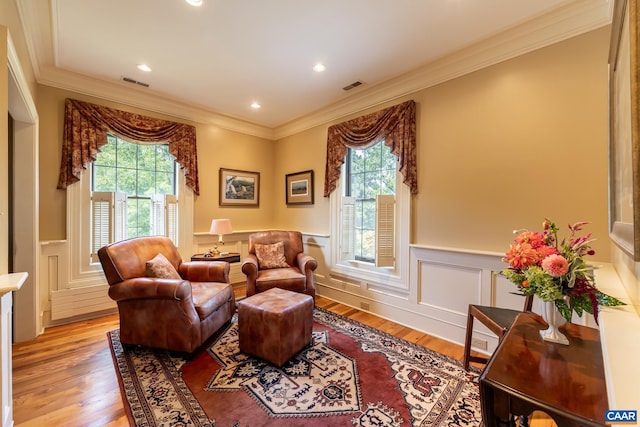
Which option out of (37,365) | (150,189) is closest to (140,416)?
(37,365)

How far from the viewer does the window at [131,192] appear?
3.15 meters

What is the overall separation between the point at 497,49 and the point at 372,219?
6.80ft

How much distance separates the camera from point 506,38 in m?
2.22

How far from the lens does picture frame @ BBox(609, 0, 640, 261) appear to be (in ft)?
2.40

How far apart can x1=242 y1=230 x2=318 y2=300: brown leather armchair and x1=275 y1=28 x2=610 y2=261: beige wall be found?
4.45ft

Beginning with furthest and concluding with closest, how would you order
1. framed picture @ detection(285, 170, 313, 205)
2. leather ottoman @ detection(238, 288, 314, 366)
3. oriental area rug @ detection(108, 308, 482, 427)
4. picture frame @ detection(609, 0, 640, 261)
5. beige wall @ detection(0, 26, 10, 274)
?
framed picture @ detection(285, 170, 313, 205)
leather ottoman @ detection(238, 288, 314, 366)
oriental area rug @ detection(108, 308, 482, 427)
beige wall @ detection(0, 26, 10, 274)
picture frame @ detection(609, 0, 640, 261)

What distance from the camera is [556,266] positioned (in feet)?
3.43

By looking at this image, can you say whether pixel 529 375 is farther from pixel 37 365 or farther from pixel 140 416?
pixel 37 365

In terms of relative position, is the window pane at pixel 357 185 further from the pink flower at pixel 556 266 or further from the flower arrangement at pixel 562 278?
the pink flower at pixel 556 266

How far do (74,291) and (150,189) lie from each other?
55.6 inches

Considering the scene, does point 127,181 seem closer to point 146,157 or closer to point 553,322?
point 146,157

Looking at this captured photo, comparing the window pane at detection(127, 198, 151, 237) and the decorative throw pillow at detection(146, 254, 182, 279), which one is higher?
the window pane at detection(127, 198, 151, 237)

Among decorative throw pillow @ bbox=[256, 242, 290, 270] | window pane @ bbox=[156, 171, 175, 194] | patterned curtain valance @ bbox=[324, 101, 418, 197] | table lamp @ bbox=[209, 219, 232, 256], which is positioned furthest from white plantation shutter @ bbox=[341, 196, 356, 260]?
window pane @ bbox=[156, 171, 175, 194]

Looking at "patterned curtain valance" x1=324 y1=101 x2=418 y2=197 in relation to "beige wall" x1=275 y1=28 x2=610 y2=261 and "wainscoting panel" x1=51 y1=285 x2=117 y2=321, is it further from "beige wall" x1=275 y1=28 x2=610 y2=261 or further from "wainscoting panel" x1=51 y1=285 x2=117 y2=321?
"wainscoting panel" x1=51 y1=285 x2=117 y2=321
